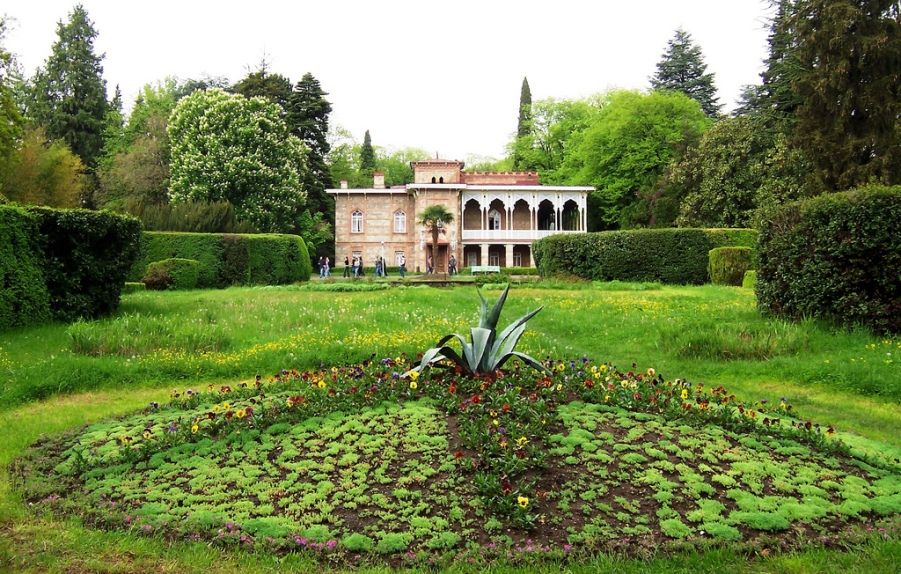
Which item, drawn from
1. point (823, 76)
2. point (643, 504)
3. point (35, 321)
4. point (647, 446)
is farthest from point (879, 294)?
point (823, 76)

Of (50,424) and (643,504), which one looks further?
(50,424)

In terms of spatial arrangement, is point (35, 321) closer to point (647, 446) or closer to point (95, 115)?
point (647, 446)

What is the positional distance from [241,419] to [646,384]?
3.59m

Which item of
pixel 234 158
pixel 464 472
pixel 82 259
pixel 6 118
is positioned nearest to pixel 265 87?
pixel 234 158

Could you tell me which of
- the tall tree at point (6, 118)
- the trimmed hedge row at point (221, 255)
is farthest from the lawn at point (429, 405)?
the tall tree at point (6, 118)

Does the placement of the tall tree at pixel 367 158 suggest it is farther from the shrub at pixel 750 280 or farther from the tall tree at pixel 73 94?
the shrub at pixel 750 280

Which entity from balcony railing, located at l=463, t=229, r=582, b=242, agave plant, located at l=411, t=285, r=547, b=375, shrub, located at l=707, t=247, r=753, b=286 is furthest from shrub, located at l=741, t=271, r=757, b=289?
balcony railing, located at l=463, t=229, r=582, b=242

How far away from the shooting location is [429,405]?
16.3ft

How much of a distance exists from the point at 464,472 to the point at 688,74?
182ft

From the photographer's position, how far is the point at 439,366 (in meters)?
5.84

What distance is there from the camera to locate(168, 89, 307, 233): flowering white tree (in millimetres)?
33781

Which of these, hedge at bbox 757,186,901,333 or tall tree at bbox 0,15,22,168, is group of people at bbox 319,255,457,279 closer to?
tall tree at bbox 0,15,22,168

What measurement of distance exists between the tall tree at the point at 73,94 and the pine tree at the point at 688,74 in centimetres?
4503

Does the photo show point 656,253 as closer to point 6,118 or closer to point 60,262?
point 60,262
